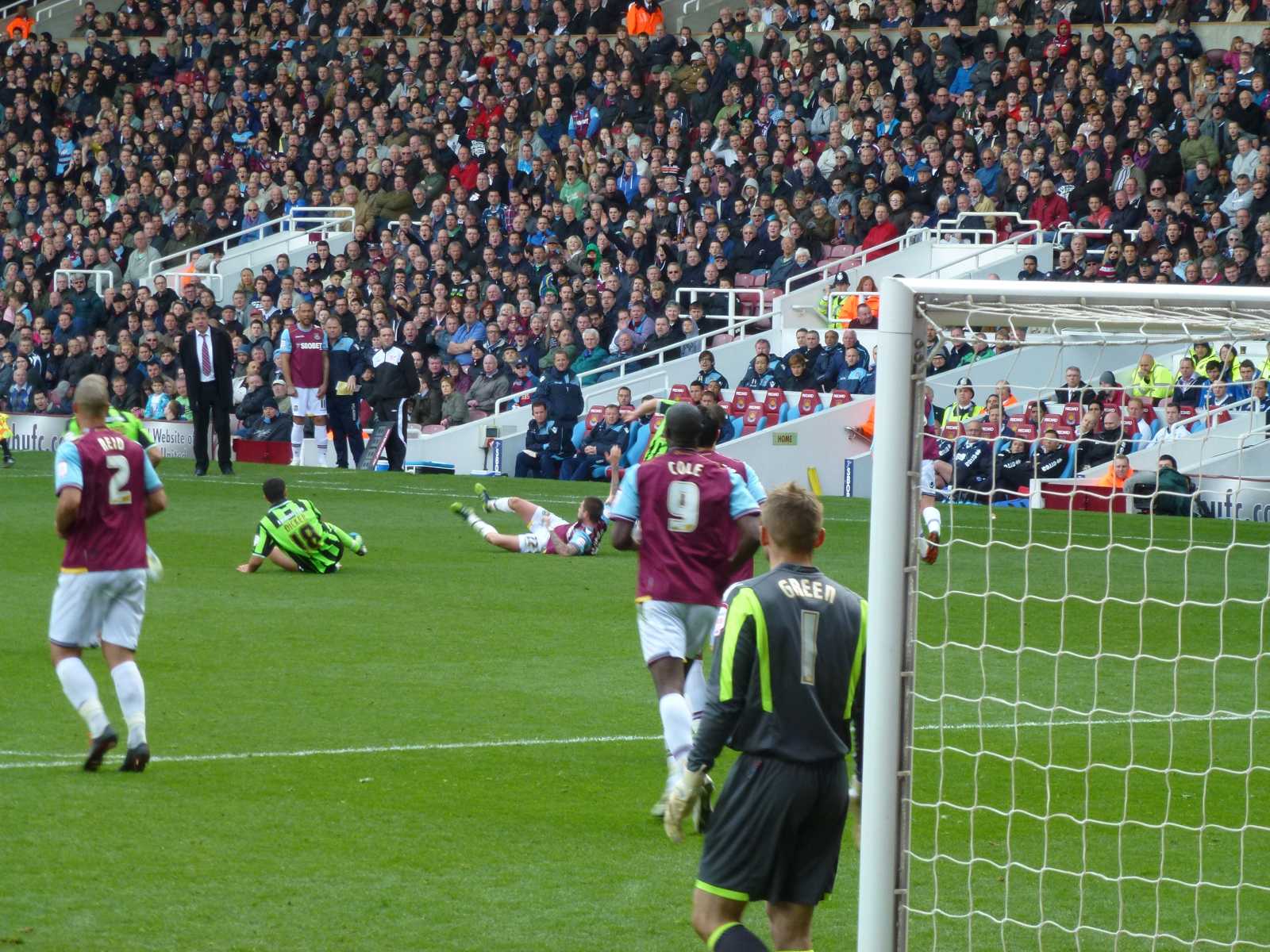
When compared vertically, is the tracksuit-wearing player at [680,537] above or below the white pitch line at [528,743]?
above

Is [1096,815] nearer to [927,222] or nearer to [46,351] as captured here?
[927,222]

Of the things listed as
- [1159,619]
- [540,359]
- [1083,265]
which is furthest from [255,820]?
[540,359]

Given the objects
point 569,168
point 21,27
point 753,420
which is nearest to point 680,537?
point 753,420

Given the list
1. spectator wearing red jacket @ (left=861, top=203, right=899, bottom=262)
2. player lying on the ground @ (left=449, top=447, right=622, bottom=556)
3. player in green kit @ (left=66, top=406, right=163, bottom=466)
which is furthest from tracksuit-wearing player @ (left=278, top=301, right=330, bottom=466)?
player in green kit @ (left=66, top=406, right=163, bottom=466)

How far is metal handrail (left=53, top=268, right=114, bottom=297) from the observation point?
3238 centimetres

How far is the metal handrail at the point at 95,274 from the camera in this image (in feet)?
106

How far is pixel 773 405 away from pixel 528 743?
1477 cm

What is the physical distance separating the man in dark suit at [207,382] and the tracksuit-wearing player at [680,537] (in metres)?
15.3

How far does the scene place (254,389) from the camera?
27625 mm

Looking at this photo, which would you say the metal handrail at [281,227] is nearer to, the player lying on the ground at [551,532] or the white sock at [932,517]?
the player lying on the ground at [551,532]

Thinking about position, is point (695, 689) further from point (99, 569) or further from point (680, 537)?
point (99, 569)

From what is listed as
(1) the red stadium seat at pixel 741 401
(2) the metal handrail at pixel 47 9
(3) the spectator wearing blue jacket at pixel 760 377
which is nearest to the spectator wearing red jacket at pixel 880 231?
(3) the spectator wearing blue jacket at pixel 760 377

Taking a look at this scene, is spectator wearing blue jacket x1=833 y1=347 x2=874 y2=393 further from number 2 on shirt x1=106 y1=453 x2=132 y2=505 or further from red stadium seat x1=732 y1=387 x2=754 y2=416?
number 2 on shirt x1=106 y1=453 x2=132 y2=505

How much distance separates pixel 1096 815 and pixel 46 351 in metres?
25.8
